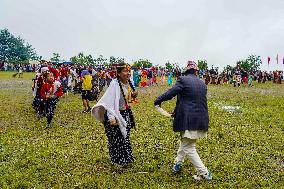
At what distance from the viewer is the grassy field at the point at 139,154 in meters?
7.07

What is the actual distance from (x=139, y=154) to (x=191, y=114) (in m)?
2.41

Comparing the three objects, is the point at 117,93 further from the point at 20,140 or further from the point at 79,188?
the point at 20,140

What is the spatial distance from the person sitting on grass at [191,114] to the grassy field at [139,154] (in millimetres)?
430

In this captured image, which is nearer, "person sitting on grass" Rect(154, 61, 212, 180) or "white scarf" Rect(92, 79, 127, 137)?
"person sitting on grass" Rect(154, 61, 212, 180)

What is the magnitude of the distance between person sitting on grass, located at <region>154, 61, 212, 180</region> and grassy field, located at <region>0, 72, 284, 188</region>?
43 centimetres

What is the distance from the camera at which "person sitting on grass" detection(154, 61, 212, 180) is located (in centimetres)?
696

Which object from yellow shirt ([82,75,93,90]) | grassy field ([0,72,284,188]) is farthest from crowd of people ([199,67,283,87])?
grassy field ([0,72,284,188])

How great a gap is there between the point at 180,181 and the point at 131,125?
1.65 meters

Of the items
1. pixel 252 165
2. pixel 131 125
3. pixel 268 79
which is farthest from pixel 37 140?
pixel 268 79

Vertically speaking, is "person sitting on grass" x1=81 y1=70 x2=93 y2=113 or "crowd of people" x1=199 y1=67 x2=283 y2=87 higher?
"person sitting on grass" x1=81 y1=70 x2=93 y2=113

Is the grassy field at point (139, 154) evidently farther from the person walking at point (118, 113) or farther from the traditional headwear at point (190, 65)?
the traditional headwear at point (190, 65)

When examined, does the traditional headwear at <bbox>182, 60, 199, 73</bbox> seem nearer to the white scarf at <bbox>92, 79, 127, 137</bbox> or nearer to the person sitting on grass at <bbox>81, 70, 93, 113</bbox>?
the white scarf at <bbox>92, 79, 127, 137</bbox>

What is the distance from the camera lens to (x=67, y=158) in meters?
8.62

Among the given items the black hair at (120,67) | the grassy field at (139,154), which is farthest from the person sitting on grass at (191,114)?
the black hair at (120,67)
